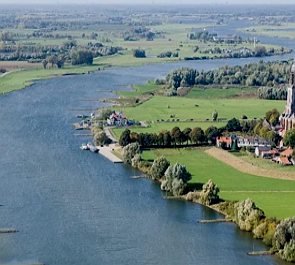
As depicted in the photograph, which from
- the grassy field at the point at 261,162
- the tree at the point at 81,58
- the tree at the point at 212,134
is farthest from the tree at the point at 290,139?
the tree at the point at 81,58

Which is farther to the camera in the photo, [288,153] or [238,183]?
[288,153]

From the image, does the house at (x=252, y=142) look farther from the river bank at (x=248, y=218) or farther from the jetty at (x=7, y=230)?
the jetty at (x=7, y=230)

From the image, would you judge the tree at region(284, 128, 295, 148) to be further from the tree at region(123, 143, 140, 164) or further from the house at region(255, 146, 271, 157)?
the tree at region(123, 143, 140, 164)

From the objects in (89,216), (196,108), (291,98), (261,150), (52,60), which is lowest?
(52,60)

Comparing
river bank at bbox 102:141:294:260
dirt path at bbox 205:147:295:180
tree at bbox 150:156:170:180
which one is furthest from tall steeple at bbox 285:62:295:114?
river bank at bbox 102:141:294:260

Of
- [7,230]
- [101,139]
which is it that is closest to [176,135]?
[101,139]

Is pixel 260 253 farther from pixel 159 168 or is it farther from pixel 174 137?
pixel 174 137
